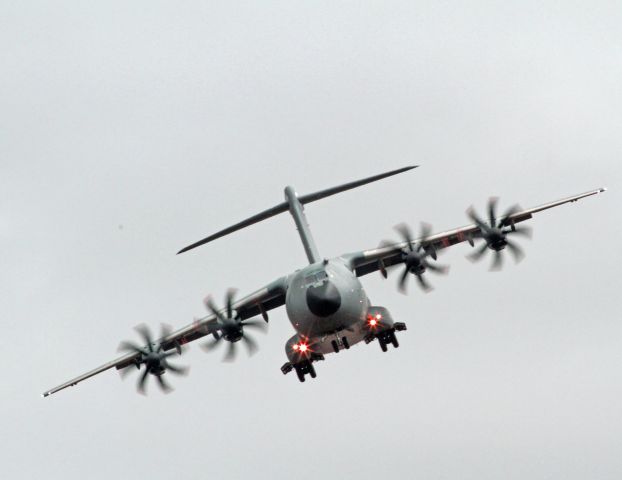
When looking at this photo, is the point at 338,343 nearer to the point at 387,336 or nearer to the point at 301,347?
the point at 301,347

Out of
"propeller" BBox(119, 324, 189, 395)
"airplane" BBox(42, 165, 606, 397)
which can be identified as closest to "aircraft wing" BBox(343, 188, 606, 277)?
"airplane" BBox(42, 165, 606, 397)

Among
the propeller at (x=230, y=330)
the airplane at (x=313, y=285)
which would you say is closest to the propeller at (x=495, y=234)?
the airplane at (x=313, y=285)

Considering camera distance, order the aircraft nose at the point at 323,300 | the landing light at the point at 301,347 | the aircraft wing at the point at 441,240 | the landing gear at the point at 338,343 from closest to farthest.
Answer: the aircraft nose at the point at 323,300 → the landing gear at the point at 338,343 → the landing light at the point at 301,347 → the aircraft wing at the point at 441,240

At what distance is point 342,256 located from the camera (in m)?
61.3

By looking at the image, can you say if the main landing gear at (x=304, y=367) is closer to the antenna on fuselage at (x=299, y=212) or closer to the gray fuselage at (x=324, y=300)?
the gray fuselage at (x=324, y=300)

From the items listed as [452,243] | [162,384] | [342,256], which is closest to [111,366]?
[162,384]

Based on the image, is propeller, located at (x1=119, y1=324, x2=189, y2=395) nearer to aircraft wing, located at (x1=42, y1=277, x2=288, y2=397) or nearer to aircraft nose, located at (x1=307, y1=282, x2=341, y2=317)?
aircraft wing, located at (x1=42, y1=277, x2=288, y2=397)

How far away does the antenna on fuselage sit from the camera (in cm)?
5972

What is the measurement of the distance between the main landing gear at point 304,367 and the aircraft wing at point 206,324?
3.86 m

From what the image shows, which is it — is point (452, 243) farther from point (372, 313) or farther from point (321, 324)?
point (321, 324)

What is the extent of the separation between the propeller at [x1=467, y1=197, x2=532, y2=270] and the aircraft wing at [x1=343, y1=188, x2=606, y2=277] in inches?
17.1

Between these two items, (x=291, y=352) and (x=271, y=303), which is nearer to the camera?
(x=291, y=352)

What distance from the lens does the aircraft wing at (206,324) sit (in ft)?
203

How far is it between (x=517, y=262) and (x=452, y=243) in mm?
4023
